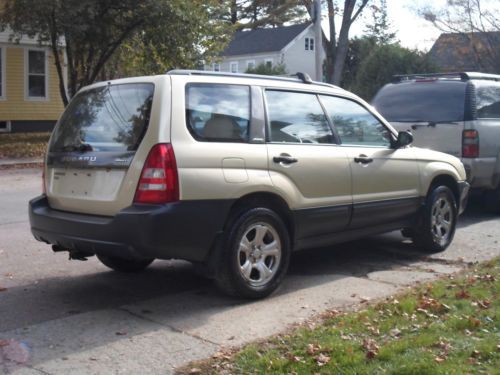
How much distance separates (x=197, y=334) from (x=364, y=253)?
3.37 m

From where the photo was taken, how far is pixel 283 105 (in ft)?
20.6

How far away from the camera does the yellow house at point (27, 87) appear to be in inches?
972

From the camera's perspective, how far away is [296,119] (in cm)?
636

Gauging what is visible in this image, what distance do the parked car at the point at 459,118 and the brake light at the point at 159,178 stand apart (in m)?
5.64

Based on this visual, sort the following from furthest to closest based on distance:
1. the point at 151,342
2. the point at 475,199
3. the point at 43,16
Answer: the point at 43,16, the point at 475,199, the point at 151,342

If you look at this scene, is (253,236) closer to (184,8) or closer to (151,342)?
(151,342)

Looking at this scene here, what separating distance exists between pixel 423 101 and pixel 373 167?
3699mm

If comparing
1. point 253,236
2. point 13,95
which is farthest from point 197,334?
point 13,95

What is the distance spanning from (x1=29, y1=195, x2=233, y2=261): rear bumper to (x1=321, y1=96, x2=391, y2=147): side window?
1801mm

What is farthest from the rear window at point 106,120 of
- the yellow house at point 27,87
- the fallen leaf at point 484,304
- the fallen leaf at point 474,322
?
the yellow house at point 27,87

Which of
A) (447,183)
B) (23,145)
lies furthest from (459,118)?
(23,145)

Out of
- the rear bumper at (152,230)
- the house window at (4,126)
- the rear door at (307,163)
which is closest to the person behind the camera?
the rear bumper at (152,230)

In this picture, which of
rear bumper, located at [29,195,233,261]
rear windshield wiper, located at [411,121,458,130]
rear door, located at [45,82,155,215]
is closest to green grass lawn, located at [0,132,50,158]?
rear windshield wiper, located at [411,121,458,130]

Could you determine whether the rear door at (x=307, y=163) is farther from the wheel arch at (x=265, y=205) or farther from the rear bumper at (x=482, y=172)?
the rear bumper at (x=482, y=172)
